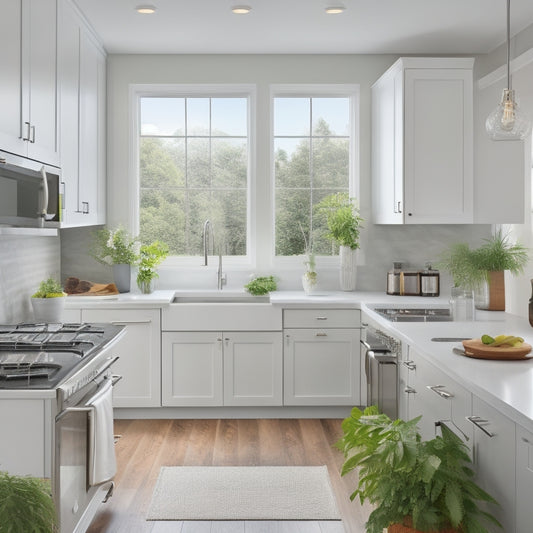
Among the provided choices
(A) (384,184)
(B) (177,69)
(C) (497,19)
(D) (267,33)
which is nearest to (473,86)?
(C) (497,19)

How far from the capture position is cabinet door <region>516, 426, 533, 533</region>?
177cm

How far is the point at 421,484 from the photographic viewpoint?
6.76 feet

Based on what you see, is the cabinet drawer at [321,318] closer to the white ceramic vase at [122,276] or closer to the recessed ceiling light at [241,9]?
the white ceramic vase at [122,276]

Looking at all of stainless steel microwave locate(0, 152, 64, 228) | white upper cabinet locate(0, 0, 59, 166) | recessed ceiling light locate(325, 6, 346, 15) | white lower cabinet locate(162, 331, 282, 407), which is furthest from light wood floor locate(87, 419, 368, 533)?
recessed ceiling light locate(325, 6, 346, 15)

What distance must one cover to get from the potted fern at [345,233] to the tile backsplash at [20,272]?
205 cm

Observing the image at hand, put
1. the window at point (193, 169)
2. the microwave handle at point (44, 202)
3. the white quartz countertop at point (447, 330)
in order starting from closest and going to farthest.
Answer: the white quartz countertop at point (447, 330) → the microwave handle at point (44, 202) → the window at point (193, 169)

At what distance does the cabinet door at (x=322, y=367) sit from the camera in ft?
15.5

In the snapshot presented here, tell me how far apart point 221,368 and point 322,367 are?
688 mm

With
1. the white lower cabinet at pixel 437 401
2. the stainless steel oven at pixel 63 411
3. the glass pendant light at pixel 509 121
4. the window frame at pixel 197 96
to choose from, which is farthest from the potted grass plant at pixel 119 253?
the glass pendant light at pixel 509 121

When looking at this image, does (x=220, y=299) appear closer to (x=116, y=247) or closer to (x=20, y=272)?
(x=116, y=247)

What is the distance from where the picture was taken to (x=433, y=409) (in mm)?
2744

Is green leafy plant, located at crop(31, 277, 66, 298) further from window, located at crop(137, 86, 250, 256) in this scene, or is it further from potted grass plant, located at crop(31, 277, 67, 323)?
window, located at crop(137, 86, 250, 256)

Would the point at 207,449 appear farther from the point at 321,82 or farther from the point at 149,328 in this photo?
the point at 321,82

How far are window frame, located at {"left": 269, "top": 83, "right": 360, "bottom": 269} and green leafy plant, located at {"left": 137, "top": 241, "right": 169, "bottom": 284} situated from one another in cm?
84
